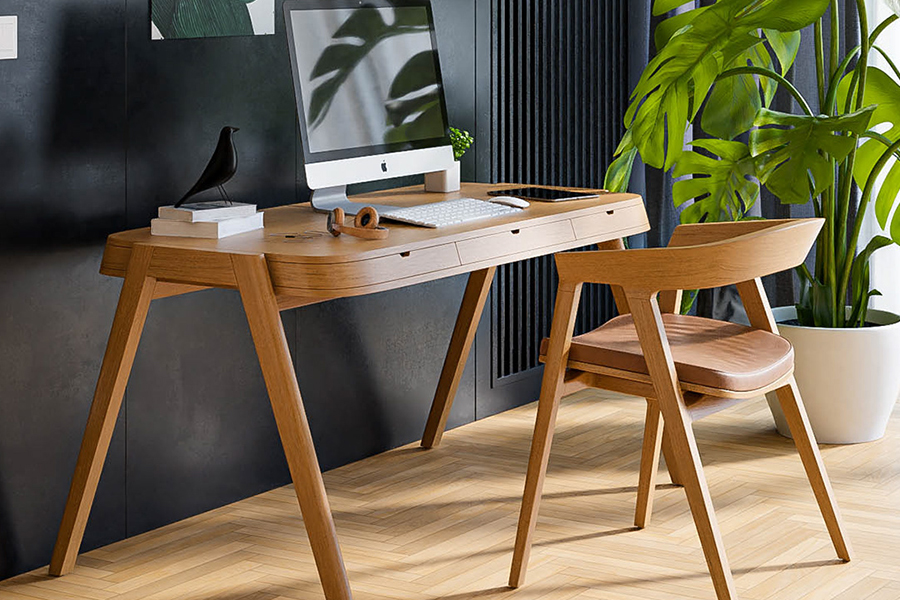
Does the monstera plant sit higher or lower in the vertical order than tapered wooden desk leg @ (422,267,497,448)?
higher

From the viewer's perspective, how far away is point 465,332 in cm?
361

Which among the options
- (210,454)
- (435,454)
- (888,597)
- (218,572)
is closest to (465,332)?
(435,454)

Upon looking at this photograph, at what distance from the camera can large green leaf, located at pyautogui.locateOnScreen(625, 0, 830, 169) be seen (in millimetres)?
3119

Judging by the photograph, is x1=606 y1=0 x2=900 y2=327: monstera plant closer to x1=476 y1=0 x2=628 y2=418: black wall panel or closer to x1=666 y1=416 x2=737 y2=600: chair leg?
x1=476 y1=0 x2=628 y2=418: black wall panel


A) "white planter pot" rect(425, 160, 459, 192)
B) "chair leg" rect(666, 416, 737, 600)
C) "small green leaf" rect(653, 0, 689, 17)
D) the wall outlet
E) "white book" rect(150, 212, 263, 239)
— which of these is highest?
"small green leaf" rect(653, 0, 689, 17)

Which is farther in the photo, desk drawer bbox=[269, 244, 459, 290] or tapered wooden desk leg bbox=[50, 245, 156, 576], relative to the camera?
tapered wooden desk leg bbox=[50, 245, 156, 576]

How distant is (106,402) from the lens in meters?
2.59

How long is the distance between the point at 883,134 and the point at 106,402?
7.35ft

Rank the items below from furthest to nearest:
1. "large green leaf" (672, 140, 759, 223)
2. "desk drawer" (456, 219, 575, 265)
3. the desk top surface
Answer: "large green leaf" (672, 140, 759, 223)
"desk drawer" (456, 219, 575, 265)
the desk top surface

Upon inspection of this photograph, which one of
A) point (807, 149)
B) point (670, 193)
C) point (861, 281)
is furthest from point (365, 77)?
point (670, 193)

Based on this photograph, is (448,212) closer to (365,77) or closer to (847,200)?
(365,77)

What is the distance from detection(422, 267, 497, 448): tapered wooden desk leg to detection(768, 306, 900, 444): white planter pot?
885 mm

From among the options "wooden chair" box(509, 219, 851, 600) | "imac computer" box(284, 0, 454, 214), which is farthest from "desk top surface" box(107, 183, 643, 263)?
"wooden chair" box(509, 219, 851, 600)

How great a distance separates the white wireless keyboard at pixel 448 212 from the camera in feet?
9.12
